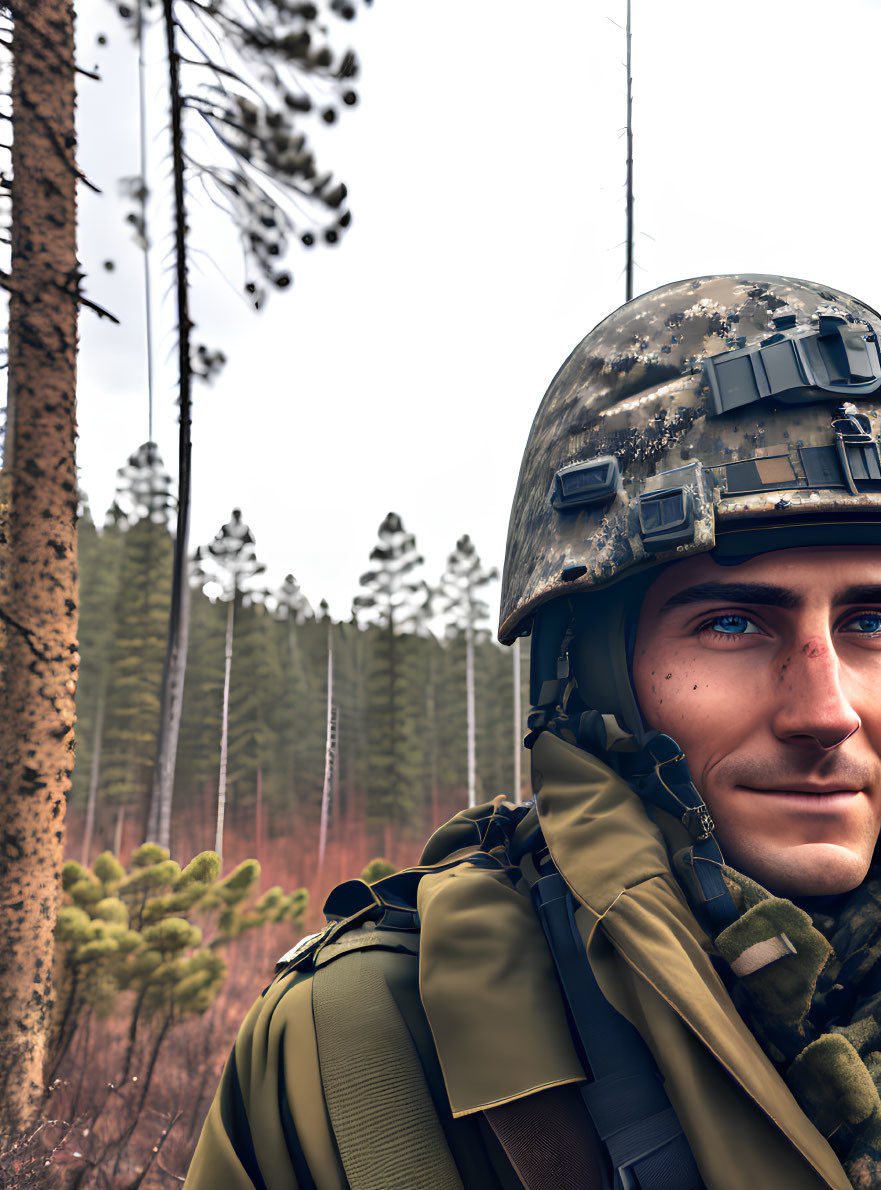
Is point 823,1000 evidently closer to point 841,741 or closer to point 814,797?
point 814,797

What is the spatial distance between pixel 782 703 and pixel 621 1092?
0.79 metres

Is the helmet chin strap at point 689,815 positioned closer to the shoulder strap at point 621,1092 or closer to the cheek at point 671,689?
the cheek at point 671,689

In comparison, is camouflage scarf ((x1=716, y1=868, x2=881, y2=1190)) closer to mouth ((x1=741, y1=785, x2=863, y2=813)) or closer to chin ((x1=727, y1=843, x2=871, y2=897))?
chin ((x1=727, y1=843, x2=871, y2=897))

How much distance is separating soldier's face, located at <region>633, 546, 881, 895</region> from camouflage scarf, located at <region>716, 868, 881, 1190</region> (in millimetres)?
112

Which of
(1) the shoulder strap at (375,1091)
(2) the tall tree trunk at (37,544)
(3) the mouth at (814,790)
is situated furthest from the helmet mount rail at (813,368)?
(2) the tall tree trunk at (37,544)

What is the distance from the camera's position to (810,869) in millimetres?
1514

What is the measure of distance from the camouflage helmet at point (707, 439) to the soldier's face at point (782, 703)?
0.32ft

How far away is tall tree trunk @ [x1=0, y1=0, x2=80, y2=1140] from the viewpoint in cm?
519

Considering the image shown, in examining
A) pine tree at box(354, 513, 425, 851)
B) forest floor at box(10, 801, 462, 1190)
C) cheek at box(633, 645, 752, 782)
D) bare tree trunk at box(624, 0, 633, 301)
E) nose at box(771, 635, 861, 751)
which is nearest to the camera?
nose at box(771, 635, 861, 751)

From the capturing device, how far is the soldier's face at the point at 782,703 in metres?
1.52

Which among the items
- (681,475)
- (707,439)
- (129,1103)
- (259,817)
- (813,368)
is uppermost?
(259,817)

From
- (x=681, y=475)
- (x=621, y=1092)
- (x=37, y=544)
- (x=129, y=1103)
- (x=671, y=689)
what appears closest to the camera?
(x=621, y=1092)

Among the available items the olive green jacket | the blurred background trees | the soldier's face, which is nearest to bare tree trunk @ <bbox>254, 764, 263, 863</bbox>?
the blurred background trees

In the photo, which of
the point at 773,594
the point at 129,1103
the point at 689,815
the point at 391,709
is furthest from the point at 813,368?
the point at 391,709
